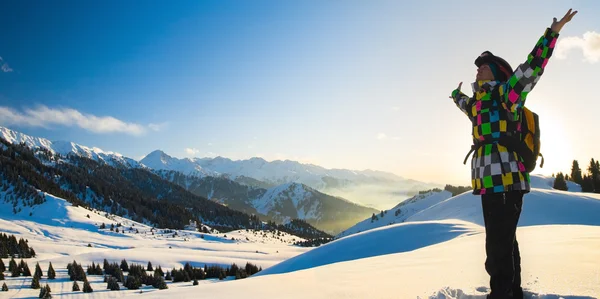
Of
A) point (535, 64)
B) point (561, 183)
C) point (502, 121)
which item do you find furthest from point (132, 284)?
point (561, 183)

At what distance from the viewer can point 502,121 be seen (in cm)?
329

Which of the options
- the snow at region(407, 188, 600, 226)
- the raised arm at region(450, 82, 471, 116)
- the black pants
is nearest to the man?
the black pants

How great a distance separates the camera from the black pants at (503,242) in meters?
3.13

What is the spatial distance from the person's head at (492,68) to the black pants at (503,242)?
4.52 feet

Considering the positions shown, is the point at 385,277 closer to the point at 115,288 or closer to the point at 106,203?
the point at 115,288

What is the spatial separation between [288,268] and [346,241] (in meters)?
3.94

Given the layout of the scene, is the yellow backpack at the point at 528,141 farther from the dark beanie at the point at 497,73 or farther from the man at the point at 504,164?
the dark beanie at the point at 497,73

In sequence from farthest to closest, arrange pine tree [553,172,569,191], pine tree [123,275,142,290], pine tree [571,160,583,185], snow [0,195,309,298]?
1. pine tree [571,160,583,185]
2. pine tree [553,172,569,191]
3. snow [0,195,309,298]
4. pine tree [123,275,142,290]

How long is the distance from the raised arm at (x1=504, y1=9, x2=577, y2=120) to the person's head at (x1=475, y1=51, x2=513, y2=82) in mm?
403

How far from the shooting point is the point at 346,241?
57.7 ft

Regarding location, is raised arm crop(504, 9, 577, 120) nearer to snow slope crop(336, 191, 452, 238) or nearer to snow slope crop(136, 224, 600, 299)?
snow slope crop(136, 224, 600, 299)

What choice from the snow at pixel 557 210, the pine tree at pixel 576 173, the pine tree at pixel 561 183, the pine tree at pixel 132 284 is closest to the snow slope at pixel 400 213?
the pine tree at pixel 576 173

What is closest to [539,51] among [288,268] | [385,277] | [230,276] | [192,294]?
[385,277]

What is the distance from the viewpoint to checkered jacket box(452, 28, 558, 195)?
3078 mm
